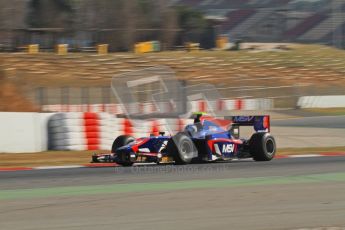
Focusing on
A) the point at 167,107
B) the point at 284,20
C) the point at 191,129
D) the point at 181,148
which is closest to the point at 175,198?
the point at 181,148

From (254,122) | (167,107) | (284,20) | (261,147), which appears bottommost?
(261,147)

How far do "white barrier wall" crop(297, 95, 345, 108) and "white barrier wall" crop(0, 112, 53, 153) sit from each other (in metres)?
20.7

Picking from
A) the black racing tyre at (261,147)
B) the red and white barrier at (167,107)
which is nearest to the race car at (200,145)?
the black racing tyre at (261,147)

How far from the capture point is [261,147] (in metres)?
12.4

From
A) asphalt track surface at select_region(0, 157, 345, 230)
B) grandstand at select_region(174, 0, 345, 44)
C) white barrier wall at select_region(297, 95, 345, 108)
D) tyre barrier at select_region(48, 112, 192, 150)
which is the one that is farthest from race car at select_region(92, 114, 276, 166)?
grandstand at select_region(174, 0, 345, 44)

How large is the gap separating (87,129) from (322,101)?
856 inches

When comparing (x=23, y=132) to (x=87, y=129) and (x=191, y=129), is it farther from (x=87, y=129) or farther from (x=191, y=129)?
(x=191, y=129)

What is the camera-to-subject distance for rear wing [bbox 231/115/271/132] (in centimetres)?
1251

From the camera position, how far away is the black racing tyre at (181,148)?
11.4 meters

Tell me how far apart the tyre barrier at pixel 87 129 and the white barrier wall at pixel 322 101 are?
62.3 feet

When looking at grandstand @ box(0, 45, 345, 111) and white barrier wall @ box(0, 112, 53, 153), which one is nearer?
white barrier wall @ box(0, 112, 53, 153)

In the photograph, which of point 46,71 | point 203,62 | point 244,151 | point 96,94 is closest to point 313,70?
point 203,62

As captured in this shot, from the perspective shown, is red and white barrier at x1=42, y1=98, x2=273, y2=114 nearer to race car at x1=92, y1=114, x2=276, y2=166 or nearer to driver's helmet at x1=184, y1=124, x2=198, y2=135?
race car at x1=92, y1=114, x2=276, y2=166

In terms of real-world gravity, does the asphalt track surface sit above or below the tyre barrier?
below
